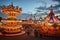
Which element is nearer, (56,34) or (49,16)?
(56,34)

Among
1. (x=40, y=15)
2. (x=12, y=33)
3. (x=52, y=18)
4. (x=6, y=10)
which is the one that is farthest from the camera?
(x=52, y=18)

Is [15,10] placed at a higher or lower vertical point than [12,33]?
higher

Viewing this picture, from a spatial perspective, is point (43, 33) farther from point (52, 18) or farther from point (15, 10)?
point (52, 18)

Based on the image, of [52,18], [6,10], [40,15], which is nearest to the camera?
[6,10]

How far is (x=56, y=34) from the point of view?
564cm

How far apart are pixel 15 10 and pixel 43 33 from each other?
227 cm

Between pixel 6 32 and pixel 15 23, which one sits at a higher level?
pixel 15 23

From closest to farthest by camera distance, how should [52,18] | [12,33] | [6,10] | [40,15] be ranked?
[12,33] → [6,10] → [40,15] → [52,18]

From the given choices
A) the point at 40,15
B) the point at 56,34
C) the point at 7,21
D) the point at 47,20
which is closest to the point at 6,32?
the point at 7,21

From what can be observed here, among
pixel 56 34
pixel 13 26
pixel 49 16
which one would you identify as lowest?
pixel 56 34

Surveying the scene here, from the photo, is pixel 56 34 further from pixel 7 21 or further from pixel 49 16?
pixel 49 16

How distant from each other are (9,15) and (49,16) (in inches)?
221

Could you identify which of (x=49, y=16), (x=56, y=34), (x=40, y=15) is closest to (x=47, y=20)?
(x=49, y=16)

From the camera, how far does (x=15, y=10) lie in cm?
607
